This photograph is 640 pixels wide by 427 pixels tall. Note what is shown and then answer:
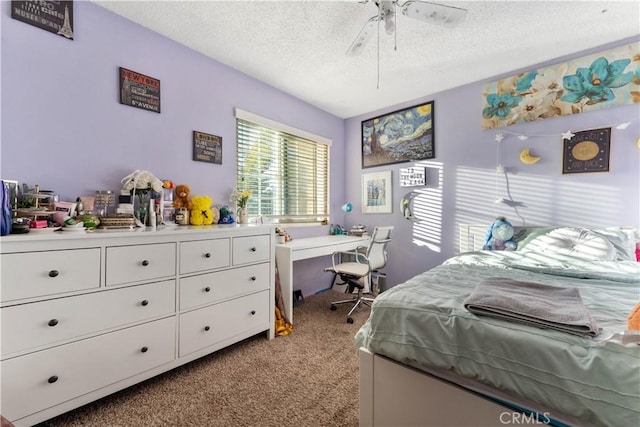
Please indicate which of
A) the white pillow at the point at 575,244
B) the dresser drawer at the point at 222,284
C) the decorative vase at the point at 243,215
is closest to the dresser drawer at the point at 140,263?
the dresser drawer at the point at 222,284

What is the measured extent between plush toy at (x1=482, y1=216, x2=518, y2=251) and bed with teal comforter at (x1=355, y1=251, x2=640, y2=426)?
37.9 inches

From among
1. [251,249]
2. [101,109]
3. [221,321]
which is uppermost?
[101,109]

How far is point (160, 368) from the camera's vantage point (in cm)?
169


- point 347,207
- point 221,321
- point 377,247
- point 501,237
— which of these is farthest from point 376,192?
point 221,321

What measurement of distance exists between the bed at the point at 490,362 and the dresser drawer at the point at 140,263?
1.30 m

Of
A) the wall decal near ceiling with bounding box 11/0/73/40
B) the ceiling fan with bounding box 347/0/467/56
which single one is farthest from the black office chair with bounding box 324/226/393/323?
the wall decal near ceiling with bounding box 11/0/73/40

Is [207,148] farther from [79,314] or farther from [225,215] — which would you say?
[79,314]

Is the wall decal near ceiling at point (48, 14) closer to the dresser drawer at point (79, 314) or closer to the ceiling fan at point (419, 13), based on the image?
the dresser drawer at point (79, 314)

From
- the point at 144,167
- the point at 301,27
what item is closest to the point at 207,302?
the point at 144,167

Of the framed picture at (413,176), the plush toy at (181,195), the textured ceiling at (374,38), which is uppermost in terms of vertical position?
the textured ceiling at (374,38)

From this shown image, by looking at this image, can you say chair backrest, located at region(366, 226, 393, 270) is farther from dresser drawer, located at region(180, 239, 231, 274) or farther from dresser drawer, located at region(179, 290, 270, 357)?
dresser drawer, located at region(180, 239, 231, 274)

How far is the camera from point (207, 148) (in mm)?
2520

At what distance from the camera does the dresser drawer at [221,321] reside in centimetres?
183

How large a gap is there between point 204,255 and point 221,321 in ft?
1.75
